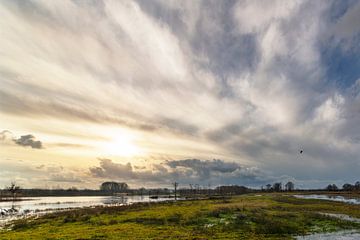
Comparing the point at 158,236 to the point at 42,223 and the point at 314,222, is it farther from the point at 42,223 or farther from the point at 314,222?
the point at 42,223

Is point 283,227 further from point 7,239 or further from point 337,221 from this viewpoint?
point 7,239

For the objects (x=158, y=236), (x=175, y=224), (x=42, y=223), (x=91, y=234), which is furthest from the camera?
(x=42, y=223)

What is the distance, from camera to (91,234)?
116 ft

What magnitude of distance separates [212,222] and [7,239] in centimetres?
2852

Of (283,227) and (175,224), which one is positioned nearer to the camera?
(283,227)

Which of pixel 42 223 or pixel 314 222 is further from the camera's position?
pixel 42 223

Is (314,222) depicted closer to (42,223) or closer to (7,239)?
(7,239)

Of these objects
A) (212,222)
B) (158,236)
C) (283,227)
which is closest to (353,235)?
(283,227)

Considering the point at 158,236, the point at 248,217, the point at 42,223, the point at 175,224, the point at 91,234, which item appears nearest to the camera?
the point at 158,236

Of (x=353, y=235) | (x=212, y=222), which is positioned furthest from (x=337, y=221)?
(x=212, y=222)

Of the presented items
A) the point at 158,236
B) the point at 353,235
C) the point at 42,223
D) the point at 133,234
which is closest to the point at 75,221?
the point at 42,223

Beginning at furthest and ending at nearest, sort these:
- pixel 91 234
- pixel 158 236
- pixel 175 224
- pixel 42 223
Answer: pixel 42 223
pixel 175 224
pixel 91 234
pixel 158 236

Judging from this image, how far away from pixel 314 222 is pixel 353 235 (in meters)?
9.87

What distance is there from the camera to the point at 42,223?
168 feet
